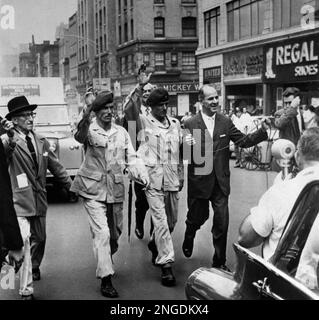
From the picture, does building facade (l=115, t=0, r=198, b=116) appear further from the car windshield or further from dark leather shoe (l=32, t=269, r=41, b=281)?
the car windshield

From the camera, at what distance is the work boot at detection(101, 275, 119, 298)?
4495mm

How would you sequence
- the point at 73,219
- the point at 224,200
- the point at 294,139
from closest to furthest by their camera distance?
1. the point at 224,200
2. the point at 294,139
3. the point at 73,219

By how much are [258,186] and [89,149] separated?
22.7ft

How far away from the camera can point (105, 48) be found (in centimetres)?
625

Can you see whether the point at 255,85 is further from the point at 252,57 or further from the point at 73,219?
the point at 73,219

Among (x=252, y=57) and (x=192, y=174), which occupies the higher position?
(x=252, y=57)

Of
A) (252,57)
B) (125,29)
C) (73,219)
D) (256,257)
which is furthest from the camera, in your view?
(252,57)

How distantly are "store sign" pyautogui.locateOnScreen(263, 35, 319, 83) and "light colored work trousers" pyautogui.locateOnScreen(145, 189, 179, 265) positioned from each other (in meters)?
15.1

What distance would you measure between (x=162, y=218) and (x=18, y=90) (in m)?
5.23

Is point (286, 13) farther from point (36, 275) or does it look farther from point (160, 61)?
point (36, 275)

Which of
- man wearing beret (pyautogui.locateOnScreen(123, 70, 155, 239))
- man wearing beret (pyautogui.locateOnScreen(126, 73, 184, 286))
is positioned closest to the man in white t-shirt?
man wearing beret (pyautogui.locateOnScreen(126, 73, 184, 286))

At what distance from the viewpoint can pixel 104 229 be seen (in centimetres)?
469

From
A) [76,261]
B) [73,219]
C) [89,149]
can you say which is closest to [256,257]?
[89,149]

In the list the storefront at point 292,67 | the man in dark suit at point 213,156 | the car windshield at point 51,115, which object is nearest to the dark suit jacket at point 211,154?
the man in dark suit at point 213,156
